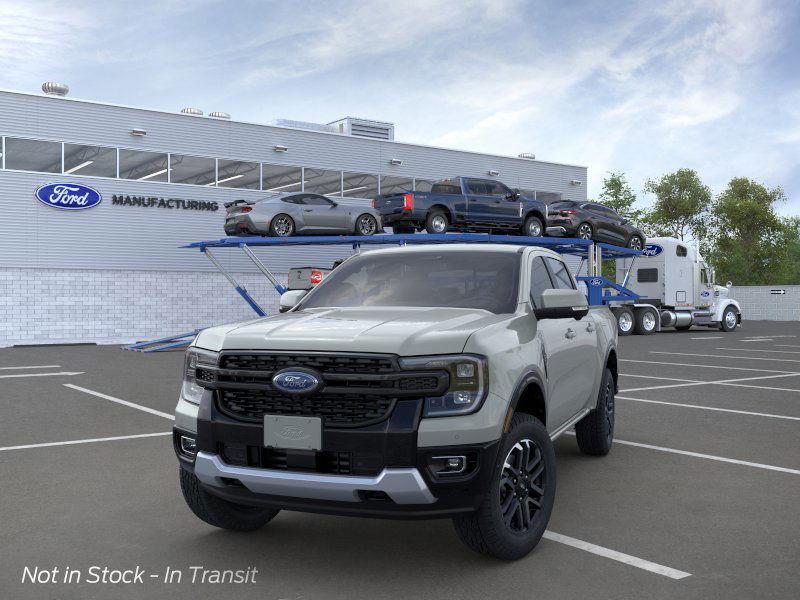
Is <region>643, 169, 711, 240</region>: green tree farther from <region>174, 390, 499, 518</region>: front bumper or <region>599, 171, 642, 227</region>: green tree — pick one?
<region>174, 390, 499, 518</region>: front bumper

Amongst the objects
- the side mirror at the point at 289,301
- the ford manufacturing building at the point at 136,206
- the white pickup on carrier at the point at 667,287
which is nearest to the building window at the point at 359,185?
the ford manufacturing building at the point at 136,206

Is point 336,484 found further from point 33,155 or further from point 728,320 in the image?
point 728,320

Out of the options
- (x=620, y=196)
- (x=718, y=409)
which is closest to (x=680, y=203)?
(x=620, y=196)

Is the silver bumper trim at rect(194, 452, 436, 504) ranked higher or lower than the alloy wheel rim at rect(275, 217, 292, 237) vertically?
lower

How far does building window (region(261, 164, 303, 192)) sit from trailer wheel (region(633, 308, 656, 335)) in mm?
13660

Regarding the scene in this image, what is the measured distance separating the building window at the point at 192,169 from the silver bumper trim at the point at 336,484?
26221 mm

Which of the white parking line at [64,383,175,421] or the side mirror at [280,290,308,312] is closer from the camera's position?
the side mirror at [280,290,308,312]

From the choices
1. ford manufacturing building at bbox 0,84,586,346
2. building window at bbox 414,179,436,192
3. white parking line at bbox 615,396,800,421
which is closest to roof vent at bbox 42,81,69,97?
ford manufacturing building at bbox 0,84,586,346

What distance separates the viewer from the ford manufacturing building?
26094mm

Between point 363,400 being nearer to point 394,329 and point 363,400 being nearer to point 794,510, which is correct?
point 394,329

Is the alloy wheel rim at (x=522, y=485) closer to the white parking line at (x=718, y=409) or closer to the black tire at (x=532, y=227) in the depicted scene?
the white parking line at (x=718, y=409)

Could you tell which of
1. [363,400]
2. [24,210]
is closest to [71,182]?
[24,210]

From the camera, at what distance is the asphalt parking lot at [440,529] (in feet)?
13.4

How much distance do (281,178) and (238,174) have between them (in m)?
1.79
